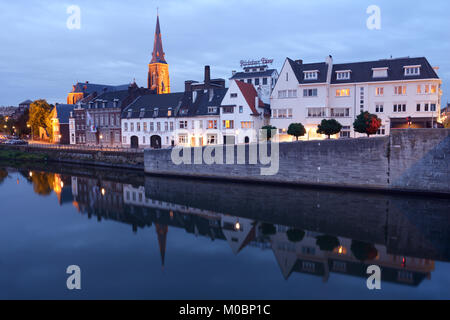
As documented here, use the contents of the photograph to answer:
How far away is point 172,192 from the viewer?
37156 mm

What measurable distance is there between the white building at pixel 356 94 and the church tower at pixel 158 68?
61428 millimetres

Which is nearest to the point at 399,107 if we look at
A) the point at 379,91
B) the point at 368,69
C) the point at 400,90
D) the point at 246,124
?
the point at 400,90

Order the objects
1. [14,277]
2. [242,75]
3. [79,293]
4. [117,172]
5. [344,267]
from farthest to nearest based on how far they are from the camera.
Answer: [242,75], [117,172], [344,267], [14,277], [79,293]

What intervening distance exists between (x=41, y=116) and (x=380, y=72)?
78187 mm

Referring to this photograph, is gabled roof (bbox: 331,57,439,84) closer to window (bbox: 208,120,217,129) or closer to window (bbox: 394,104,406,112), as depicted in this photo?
window (bbox: 394,104,406,112)

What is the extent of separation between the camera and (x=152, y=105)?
61250 mm

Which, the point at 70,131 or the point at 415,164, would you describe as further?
the point at 70,131

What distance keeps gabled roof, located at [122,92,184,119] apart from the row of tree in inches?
815

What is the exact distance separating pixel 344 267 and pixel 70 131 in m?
73.3

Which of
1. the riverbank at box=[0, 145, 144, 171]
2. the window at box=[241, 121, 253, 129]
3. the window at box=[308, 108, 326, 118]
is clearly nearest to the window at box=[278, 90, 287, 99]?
the window at box=[308, 108, 326, 118]

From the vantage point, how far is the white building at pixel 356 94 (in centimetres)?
4088

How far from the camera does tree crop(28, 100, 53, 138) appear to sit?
84812 mm

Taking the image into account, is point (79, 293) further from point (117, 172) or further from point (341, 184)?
point (117, 172)
